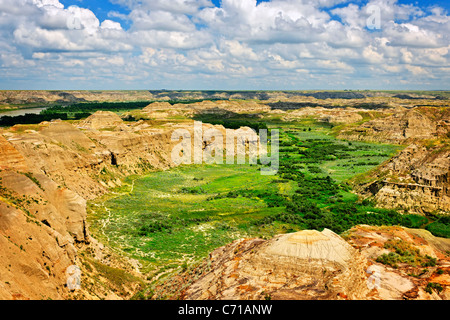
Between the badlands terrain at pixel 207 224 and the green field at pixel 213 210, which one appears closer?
the badlands terrain at pixel 207 224

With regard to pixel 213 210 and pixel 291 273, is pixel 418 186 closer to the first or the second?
pixel 213 210

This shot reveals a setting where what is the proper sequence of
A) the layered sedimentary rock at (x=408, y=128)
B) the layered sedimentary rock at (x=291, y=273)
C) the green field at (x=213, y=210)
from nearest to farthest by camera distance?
1. the layered sedimentary rock at (x=291, y=273)
2. the green field at (x=213, y=210)
3. the layered sedimentary rock at (x=408, y=128)

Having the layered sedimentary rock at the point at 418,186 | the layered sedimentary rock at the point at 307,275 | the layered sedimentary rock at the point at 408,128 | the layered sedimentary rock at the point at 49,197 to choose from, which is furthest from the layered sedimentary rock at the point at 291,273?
the layered sedimentary rock at the point at 408,128

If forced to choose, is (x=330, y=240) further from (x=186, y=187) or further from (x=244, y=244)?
(x=186, y=187)

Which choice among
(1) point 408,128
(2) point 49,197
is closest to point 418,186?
(2) point 49,197

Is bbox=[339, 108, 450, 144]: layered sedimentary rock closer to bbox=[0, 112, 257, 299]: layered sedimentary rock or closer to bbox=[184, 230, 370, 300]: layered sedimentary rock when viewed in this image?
bbox=[0, 112, 257, 299]: layered sedimentary rock

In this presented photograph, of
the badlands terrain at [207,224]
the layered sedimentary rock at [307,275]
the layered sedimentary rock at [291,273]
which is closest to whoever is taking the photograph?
the layered sedimentary rock at [291,273]

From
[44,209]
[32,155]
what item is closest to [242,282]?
[44,209]

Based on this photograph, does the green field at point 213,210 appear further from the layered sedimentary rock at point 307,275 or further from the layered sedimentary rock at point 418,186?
the layered sedimentary rock at point 307,275
